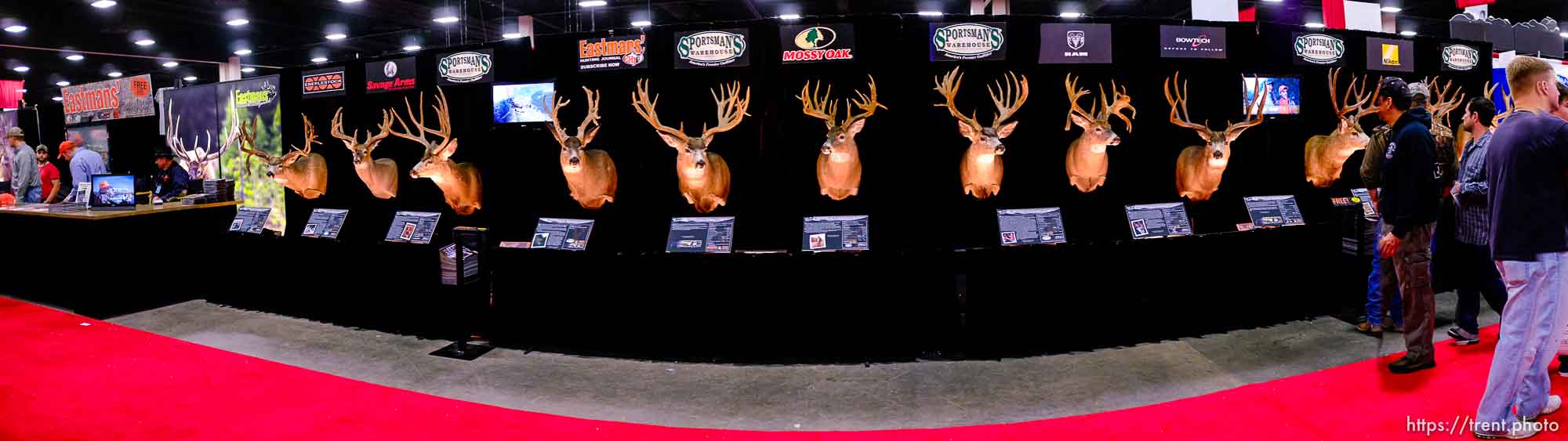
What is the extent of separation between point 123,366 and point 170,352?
297 mm

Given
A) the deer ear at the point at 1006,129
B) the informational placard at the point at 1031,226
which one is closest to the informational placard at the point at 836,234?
the informational placard at the point at 1031,226

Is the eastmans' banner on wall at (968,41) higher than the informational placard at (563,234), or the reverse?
the eastmans' banner on wall at (968,41)

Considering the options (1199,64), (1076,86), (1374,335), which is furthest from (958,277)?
(1374,335)

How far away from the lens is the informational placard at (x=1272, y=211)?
18.4 feet

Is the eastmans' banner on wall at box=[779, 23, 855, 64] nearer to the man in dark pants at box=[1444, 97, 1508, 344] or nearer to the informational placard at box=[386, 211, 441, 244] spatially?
the informational placard at box=[386, 211, 441, 244]

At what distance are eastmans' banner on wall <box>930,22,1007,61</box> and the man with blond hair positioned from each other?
8.49 ft

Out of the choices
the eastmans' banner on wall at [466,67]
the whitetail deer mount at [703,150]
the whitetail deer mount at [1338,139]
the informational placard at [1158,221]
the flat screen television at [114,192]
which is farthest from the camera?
the flat screen television at [114,192]

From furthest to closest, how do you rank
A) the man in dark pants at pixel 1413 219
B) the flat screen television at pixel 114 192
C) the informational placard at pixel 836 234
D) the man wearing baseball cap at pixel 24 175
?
the man wearing baseball cap at pixel 24 175
the flat screen television at pixel 114 192
the informational placard at pixel 836 234
the man in dark pants at pixel 1413 219

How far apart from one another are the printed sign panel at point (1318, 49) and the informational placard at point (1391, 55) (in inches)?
13.6

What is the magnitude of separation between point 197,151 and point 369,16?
4.81m

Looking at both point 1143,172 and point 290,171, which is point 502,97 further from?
point 1143,172

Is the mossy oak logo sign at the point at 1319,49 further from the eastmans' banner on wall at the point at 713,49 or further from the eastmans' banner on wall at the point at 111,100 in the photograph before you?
the eastmans' banner on wall at the point at 111,100

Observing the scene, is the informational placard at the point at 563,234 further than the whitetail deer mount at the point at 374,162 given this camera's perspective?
No

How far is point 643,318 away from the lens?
498cm
